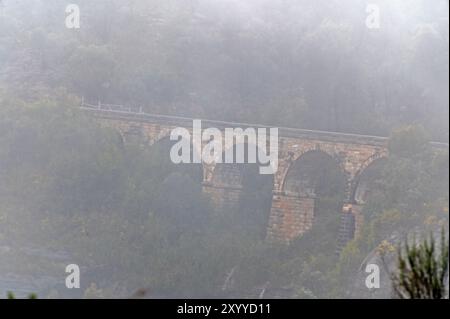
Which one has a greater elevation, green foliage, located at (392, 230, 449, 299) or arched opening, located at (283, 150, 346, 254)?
arched opening, located at (283, 150, 346, 254)

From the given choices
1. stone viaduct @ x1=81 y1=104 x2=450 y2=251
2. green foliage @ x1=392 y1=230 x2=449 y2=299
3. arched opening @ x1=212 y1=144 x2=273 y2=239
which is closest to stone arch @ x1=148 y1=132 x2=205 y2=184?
stone viaduct @ x1=81 y1=104 x2=450 y2=251

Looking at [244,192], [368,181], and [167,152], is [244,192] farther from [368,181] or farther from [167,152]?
[368,181]

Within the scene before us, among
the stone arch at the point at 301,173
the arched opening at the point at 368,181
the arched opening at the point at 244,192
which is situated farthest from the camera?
the arched opening at the point at 244,192

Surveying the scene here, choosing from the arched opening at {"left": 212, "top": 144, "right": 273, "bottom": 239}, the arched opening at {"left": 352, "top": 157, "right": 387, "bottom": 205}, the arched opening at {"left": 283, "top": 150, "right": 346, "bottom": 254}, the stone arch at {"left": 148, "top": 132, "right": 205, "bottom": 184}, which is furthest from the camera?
the stone arch at {"left": 148, "top": 132, "right": 205, "bottom": 184}

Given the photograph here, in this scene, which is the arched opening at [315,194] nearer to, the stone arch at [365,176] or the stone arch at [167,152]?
the stone arch at [365,176]

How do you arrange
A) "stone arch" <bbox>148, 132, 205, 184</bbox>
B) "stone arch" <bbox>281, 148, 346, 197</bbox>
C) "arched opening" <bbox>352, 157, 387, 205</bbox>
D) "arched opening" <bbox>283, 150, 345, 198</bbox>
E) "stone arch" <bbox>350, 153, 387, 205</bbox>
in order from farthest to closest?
"stone arch" <bbox>148, 132, 205, 184</bbox> < "arched opening" <bbox>283, 150, 345, 198</bbox> < "stone arch" <bbox>281, 148, 346, 197</bbox> < "stone arch" <bbox>350, 153, 387, 205</bbox> < "arched opening" <bbox>352, 157, 387, 205</bbox>

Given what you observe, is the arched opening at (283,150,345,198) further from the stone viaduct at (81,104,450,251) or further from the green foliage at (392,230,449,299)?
the green foliage at (392,230,449,299)

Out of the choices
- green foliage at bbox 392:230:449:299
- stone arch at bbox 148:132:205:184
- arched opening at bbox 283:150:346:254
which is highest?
stone arch at bbox 148:132:205:184

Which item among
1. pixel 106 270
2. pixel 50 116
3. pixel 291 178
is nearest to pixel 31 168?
pixel 50 116

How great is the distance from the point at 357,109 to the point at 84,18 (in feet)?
47.5

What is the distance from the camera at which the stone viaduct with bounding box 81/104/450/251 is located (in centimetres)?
4328

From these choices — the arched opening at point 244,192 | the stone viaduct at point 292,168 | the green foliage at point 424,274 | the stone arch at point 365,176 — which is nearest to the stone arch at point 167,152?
the stone viaduct at point 292,168

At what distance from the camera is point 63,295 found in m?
39.5

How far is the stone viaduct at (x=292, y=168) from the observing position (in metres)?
43.3
